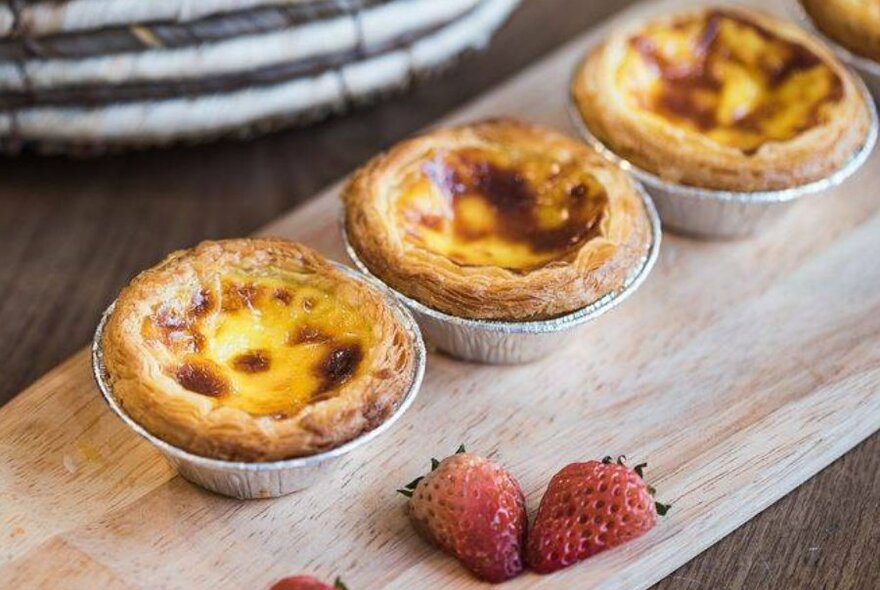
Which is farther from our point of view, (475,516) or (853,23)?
(853,23)

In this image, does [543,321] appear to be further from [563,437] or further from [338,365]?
[338,365]


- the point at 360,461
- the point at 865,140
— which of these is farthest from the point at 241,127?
the point at 865,140

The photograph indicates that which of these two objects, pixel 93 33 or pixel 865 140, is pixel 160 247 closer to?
pixel 93 33

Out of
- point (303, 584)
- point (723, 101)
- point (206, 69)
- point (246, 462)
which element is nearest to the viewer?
point (303, 584)

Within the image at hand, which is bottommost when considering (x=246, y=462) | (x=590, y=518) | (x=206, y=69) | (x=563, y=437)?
(x=563, y=437)

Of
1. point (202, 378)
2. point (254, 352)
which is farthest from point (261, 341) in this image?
point (202, 378)

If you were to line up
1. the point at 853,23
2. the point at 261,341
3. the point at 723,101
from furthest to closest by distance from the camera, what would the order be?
the point at 853,23
the point at 723,101
the point at 261,341

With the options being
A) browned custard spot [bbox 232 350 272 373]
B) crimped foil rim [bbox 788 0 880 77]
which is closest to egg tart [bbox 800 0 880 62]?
crimped foil rim [bbox 788 0 880 77]

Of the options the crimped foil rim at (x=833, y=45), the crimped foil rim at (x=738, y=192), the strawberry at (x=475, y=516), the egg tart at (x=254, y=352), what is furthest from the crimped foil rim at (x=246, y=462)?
the crimped foil rim at (x=833, y=45)
